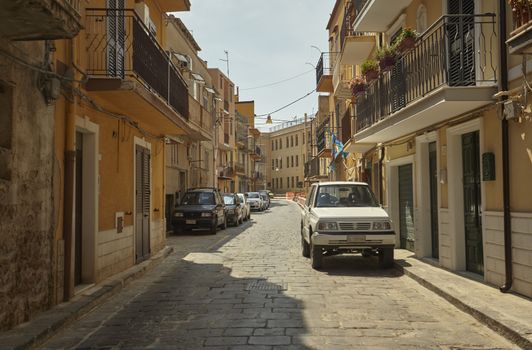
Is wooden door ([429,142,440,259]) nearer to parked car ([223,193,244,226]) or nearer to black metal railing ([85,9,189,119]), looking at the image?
black metal railing ([85,9,189,119])

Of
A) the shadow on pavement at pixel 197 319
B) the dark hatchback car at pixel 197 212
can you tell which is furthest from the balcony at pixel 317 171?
the shadow on pavement at pixel 197 319

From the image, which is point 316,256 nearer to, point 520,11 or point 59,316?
point 59,316

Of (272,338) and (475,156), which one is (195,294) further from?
(475,156)

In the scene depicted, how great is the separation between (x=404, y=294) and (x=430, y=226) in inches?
160

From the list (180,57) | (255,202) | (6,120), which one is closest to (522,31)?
(6,120)

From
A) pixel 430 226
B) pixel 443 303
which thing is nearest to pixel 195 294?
pixel 443 303

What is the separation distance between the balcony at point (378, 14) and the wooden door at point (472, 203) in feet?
15.6

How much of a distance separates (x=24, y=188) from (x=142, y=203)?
629 cm

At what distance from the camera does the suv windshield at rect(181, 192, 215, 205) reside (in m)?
22.7

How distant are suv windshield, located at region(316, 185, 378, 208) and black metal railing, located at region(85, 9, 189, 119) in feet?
14.2

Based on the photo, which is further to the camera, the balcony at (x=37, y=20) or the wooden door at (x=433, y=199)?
the wooden door at (x=433, y=199)

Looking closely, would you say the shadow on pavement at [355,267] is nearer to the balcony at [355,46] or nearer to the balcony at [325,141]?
the balcony at [355,46]

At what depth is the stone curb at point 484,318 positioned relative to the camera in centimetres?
568

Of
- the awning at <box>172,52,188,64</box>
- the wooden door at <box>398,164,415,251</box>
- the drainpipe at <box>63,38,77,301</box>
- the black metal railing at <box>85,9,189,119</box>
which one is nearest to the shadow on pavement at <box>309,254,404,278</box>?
the wooden door at <box>398,164,415,251</box>
